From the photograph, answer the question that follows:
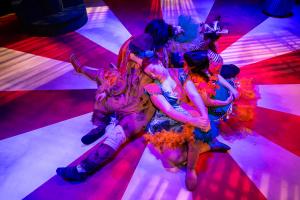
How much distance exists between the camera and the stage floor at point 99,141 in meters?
1.73

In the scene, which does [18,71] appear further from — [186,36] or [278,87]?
[278,87]

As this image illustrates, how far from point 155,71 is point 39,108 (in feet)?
4.04

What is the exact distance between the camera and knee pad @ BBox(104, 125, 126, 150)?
179 cm

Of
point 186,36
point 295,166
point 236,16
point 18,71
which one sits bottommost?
point 295,166

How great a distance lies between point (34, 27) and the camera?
3.38 m

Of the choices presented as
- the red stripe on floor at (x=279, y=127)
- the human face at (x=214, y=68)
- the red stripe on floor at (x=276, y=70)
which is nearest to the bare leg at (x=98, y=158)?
the human face at (x=214, y=68)

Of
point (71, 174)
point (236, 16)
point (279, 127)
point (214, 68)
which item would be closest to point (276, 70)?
point (279, 127)

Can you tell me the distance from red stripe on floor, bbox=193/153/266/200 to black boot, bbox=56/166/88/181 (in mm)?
779

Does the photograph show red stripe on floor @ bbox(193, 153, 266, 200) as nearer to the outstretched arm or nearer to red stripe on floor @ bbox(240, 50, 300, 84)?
the outstretched arm

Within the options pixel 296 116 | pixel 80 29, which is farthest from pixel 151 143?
pixel 80 29

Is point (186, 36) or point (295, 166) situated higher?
point (186, 36)

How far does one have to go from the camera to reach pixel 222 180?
69.9 inches

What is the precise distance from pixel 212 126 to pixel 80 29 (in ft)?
8.39

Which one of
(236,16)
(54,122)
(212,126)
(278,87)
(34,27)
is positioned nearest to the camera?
(212,126)
